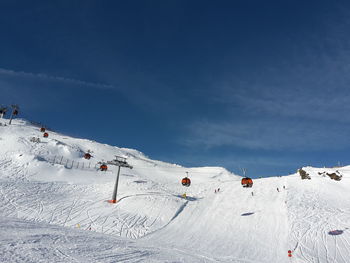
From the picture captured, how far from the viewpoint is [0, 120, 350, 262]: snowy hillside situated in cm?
1234

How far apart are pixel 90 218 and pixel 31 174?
24753 millimetres

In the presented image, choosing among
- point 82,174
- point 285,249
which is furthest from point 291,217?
point 82,174

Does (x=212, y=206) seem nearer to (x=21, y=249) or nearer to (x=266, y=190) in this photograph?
(x=266, y=190)

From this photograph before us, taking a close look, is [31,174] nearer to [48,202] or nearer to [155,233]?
[48,202]

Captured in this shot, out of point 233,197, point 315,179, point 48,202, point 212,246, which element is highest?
point 315,179

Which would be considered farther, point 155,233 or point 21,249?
point 155,233

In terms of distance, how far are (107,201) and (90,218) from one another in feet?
23.3

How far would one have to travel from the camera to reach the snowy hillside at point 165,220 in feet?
40.5

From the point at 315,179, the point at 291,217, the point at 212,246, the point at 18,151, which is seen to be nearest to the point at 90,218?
the point at 212,246

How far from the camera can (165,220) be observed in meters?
29.7

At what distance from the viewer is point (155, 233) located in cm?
Result: 2552

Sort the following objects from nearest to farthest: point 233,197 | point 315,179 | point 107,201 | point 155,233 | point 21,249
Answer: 1. point 21,249
2. point 155,233
3. point 107,201
4. point 233,197
5. point 315,179


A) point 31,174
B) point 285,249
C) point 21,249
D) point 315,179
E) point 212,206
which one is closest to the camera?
point 21,249

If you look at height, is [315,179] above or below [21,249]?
above
